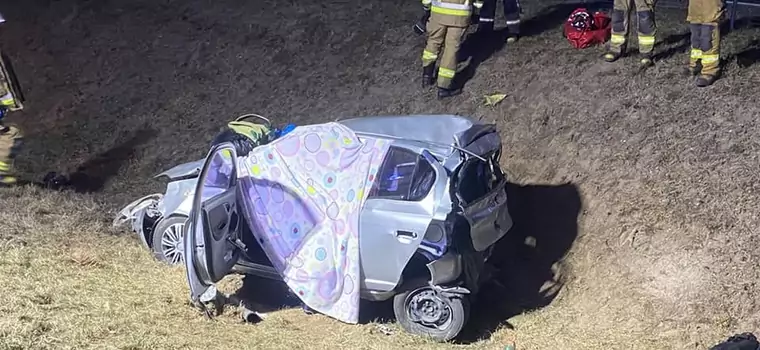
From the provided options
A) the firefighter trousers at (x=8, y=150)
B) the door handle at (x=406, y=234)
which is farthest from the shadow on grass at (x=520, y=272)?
the firefighter trousers at (x=8, y=150)

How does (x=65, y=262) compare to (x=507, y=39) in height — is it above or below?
above

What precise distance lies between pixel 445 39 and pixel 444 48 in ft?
0.68

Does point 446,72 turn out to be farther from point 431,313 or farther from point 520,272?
point 431,313

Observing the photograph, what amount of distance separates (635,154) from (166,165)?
6186 mm

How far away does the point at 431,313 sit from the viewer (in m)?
8.52

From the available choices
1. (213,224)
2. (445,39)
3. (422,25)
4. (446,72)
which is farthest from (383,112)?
(213,224)

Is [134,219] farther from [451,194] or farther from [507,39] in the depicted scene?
[507,39]

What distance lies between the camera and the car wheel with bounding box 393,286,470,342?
8406 millimetres

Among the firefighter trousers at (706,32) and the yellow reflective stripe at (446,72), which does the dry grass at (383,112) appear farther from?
the yellow reflective stripe at (446,72)

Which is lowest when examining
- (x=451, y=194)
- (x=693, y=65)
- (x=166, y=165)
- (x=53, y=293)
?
(x=693, y=65)

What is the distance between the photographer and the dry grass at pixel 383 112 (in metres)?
8.42

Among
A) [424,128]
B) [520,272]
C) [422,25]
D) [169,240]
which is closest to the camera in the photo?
[424,128]

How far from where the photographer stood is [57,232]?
1001 centimetres

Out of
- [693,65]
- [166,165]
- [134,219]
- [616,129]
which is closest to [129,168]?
[166,165]
